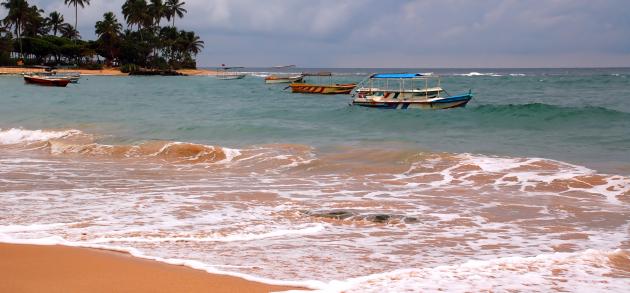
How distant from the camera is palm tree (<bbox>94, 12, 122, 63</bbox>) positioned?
384 ft

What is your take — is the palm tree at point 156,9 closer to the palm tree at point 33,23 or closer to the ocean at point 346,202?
the palm tree at point 33,23

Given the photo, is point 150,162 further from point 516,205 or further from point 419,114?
point 419,114

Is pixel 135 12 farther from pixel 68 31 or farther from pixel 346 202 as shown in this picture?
pixel 346 202

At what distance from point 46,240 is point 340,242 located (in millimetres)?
3363

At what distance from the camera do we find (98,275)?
5824 mm

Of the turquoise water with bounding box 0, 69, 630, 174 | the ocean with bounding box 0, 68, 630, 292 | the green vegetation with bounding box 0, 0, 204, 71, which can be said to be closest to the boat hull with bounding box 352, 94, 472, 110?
the turquoise water with bounding box 0, 69, 630, 174

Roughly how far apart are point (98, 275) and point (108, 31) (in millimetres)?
119273

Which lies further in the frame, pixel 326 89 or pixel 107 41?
pixel 107 41

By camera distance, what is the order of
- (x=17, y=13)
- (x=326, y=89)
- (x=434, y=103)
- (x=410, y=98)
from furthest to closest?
(x=17, y=13)
(x=326, y=89)
(x=410, y=98)
(x=434, y=103)

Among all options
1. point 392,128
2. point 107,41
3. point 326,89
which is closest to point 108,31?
point 107,41

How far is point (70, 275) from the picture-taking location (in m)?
5.82

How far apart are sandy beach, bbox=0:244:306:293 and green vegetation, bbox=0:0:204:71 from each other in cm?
11468

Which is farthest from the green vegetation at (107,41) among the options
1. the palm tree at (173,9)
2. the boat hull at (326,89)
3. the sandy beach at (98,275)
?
the sandy beach at (98,275)

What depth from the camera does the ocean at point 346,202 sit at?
638 centimetres
